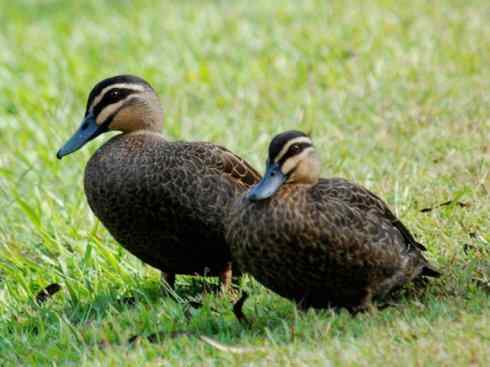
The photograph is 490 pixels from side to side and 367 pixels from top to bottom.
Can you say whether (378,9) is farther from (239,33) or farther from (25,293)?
(25,293)

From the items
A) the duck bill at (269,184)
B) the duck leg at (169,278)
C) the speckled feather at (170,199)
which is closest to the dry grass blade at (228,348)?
the duck bill at (269,184)

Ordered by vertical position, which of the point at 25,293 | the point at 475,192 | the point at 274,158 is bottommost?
the point at 25,293

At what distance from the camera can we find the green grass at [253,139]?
193 inches

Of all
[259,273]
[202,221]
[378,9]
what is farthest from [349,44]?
[259,273]

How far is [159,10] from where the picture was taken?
13297mm

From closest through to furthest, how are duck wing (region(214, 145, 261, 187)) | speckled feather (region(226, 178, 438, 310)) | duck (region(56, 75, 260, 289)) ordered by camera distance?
speckled feather (region(226, 178, 438, 310)) < duck (region(56, 75, 260, 289)) < duck wing (region(214, 145, 261, 187))

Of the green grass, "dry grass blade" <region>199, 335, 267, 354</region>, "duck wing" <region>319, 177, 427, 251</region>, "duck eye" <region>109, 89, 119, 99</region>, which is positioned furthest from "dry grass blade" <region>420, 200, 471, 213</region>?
"dry grass blade" <region>199, 335, 267, 354</region>

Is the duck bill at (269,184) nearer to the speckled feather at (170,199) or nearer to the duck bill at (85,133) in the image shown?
the speckled feather at (170,199)

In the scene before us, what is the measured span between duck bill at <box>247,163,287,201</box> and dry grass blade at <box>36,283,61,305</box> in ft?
5.16

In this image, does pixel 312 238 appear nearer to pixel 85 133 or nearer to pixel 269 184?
pixel 269 184

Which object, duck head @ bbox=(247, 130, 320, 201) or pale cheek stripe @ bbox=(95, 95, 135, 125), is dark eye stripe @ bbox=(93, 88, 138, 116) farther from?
duck head @ bbox=(247, 130, 320, 201)

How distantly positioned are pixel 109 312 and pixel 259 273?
88 cm

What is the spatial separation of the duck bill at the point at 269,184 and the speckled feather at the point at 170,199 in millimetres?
707

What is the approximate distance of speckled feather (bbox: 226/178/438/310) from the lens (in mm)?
5012
